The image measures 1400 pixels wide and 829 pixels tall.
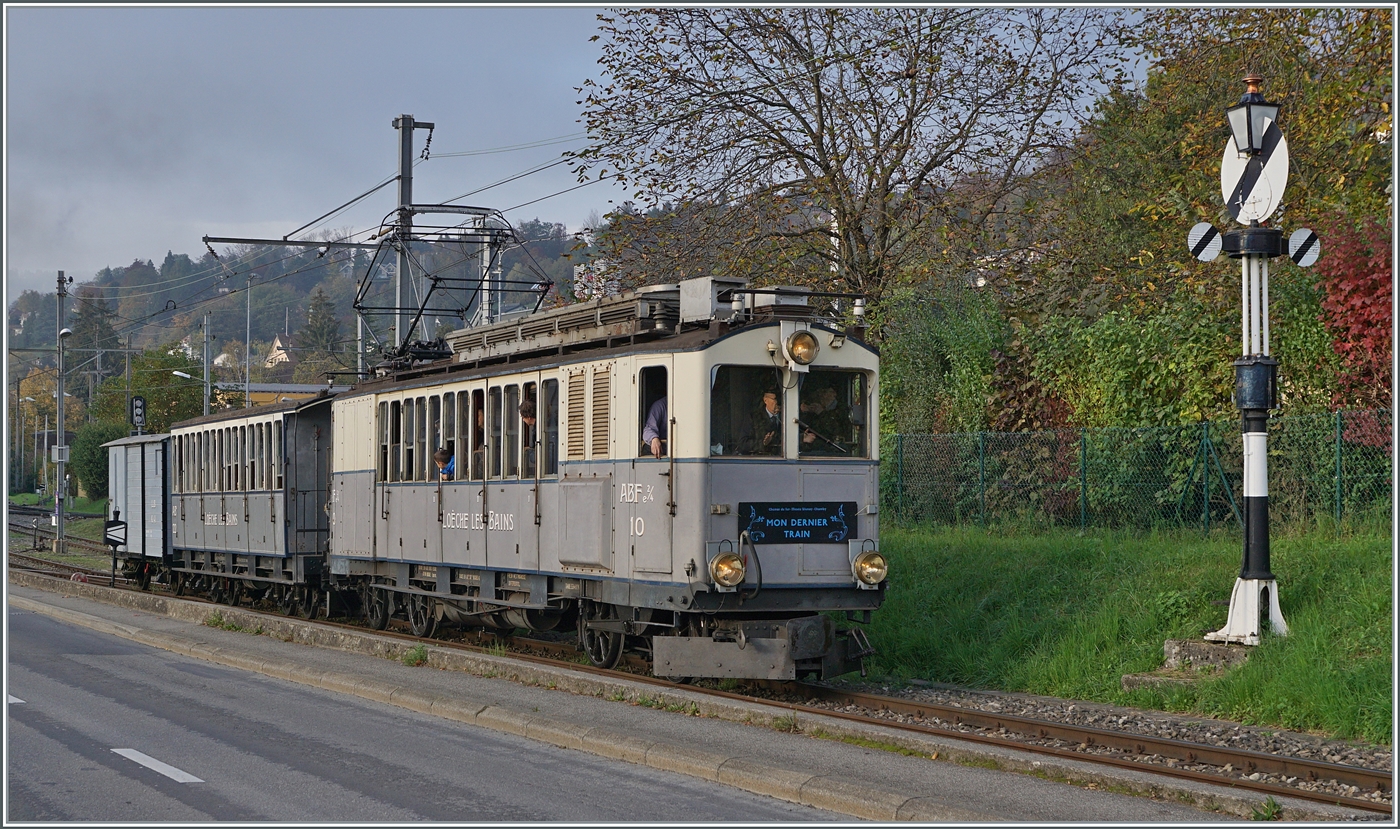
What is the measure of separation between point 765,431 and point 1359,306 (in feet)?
25.3

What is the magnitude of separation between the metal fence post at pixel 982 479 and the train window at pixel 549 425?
301 inches

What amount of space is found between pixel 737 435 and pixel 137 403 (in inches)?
1439

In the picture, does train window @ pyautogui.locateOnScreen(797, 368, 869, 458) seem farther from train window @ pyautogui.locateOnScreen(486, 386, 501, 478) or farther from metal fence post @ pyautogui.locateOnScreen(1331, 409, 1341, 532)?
metal fence post @ pyautogui.locateOnScreen(1331, 409, 1341, 532)

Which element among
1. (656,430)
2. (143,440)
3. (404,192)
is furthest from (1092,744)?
(143,440)

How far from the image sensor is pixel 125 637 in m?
19.7

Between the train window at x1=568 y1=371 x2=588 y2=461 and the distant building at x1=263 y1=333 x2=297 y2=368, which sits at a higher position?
the distant building at x1=263 y1=333 x2=297 y2=368

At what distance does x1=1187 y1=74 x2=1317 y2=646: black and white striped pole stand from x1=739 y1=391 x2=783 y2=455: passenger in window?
4011 mm

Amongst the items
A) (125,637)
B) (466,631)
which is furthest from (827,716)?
(125,637)

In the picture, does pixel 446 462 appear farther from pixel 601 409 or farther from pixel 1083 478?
pixel 1083 478

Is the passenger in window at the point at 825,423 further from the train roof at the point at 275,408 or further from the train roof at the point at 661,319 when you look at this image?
the train roof at the point at 275,408

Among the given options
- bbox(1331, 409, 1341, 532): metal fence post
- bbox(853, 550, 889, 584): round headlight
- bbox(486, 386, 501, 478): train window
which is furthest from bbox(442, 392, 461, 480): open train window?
bbox(1331, 409, 1341, 532): metal fence post

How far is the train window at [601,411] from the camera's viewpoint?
12883 mm

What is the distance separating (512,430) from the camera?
14.7 m

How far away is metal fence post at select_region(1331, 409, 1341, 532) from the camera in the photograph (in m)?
14.7
